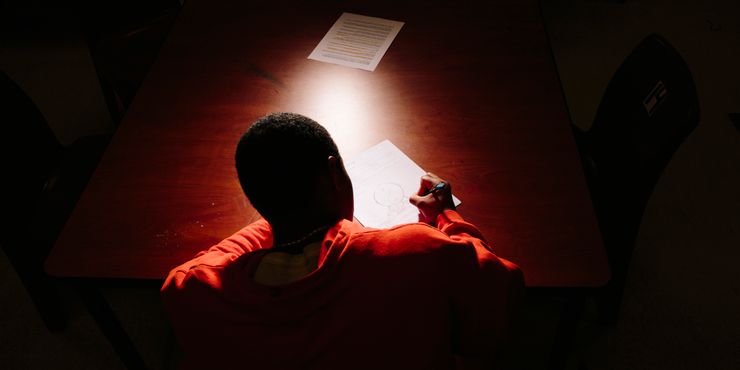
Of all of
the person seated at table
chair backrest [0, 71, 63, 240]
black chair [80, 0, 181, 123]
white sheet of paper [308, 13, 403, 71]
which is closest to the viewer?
the person seated at table

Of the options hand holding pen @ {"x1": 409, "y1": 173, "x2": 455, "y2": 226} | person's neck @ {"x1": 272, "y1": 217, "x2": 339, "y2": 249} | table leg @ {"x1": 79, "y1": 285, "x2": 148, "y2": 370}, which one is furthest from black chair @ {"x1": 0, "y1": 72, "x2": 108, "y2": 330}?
hand holding pen @ {"x1": 409, "y1": 173, "x2": 455, "y2": 226}

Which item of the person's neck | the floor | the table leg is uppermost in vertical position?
the person's neck

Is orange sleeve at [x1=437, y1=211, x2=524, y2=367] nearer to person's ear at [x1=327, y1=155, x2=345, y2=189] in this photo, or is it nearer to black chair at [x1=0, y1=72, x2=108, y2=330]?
person's ear at [x1=327, y1=155, x2=345, y2=189]

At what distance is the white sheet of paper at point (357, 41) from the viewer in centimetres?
166

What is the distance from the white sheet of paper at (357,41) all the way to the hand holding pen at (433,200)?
0.56 meters

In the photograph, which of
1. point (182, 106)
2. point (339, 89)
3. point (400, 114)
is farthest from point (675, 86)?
point (182, 106)

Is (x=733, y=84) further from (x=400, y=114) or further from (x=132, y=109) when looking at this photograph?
(x=132, y=109)

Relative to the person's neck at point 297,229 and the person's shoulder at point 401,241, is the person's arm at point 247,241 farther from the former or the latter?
the person's shoulder at point 401,241

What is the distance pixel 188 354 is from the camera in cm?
88

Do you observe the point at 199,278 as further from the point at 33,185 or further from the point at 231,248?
the point at 33,185

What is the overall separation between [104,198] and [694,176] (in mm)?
2249

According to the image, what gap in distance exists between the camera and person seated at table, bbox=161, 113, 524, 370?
0.79m

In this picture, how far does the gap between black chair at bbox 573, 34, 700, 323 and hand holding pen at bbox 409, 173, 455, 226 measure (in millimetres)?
434

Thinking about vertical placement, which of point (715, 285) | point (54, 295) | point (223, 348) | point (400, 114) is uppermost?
point (223, 348)
